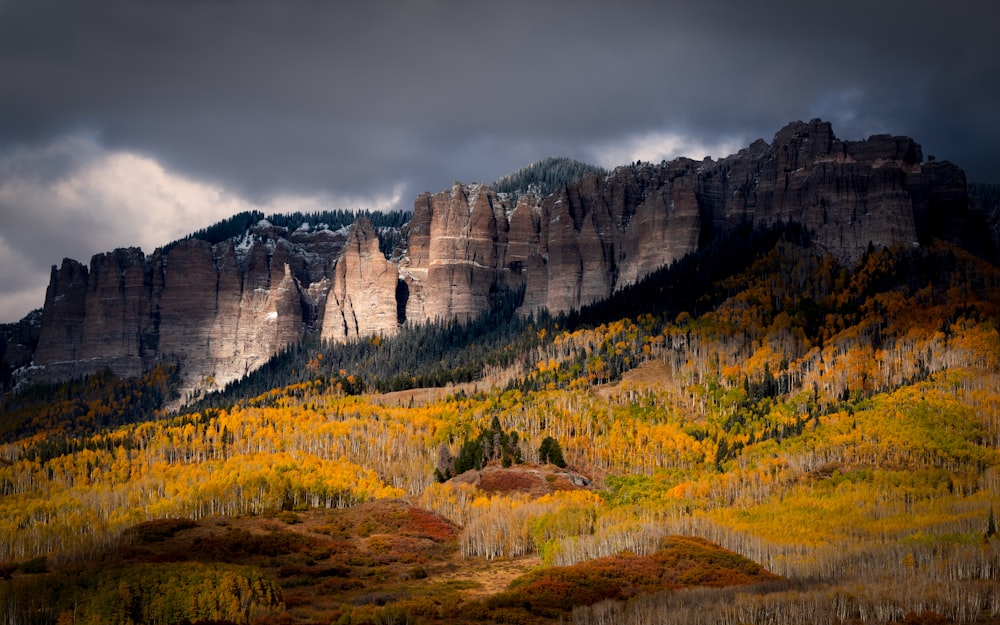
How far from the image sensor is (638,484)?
136 metres

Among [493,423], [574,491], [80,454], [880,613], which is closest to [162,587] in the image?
[880,613]

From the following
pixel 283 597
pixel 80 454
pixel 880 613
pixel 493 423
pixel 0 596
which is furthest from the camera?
pixel 80 454

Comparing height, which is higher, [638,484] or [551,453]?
[551,453]

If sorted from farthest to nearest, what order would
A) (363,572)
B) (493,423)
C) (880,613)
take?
(493,423)
(363,572)
(880,613)

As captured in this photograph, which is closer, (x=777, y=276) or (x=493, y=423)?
(x=493, y=423)

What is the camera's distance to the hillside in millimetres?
71438

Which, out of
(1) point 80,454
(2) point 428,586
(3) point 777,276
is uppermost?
(3) point 777,276

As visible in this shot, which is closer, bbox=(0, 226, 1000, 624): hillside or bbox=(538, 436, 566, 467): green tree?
bbox=(0, 226, 1000, 624): hillside

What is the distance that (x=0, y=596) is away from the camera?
70.0 metres

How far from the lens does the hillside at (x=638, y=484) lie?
234ft

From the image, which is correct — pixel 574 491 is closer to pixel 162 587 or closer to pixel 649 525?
pixel 649 525

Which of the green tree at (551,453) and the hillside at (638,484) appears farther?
the green tree at (551,453)

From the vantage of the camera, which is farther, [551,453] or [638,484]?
[551,453]

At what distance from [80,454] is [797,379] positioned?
12829 cm
